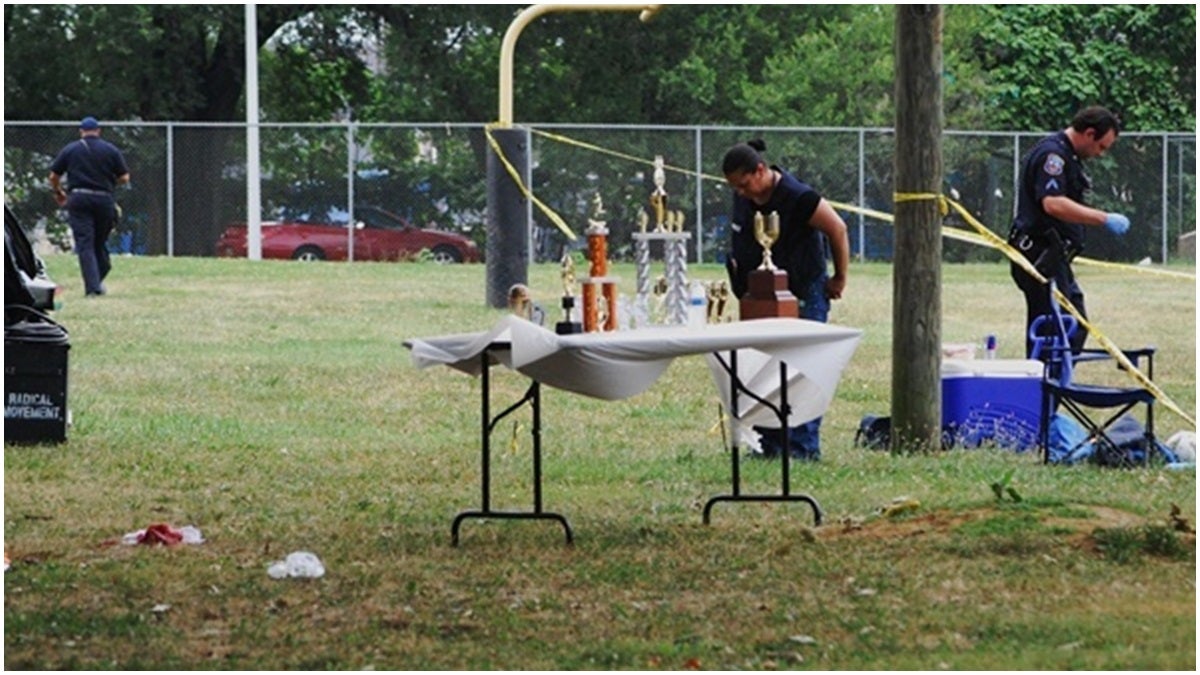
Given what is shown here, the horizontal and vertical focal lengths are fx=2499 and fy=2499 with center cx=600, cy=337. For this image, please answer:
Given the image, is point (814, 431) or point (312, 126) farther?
point (312, 126)

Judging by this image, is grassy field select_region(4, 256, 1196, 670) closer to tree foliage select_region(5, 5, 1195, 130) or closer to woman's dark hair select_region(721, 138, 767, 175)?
woman's dark hair select_region(721, 138, 767, 175)

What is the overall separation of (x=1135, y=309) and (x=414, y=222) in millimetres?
13267

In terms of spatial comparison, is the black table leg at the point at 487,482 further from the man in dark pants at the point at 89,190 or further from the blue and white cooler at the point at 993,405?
the man in dark pants at the point at 89,190

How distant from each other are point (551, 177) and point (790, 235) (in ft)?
71.9

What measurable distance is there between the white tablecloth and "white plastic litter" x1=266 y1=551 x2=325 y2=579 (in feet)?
3.17

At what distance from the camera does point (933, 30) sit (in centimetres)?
1247

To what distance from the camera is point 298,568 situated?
Answer: 8.59 meters

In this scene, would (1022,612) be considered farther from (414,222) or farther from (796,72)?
(796,72)

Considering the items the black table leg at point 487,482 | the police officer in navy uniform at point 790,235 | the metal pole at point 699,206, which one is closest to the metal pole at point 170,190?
the metal pole at point 699,206

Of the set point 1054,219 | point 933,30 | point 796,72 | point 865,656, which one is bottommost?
point 865,656

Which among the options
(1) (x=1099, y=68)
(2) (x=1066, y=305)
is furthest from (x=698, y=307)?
(1) (x=1099, y=68)

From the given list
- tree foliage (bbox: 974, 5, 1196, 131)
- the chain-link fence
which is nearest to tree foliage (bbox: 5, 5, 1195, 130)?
tree foliage (bbox: 974, 5, 1196, 131)

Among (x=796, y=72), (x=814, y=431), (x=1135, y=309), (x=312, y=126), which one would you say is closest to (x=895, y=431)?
(x=814, y=431)

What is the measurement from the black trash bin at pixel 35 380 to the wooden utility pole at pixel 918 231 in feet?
14.0
